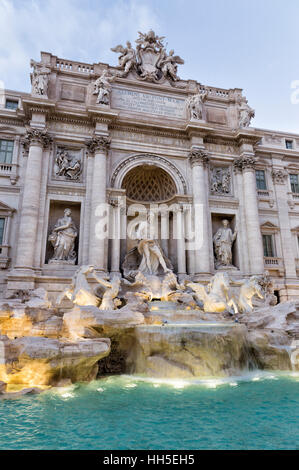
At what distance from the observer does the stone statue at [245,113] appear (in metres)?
19.3

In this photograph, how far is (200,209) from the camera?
17.1 metres

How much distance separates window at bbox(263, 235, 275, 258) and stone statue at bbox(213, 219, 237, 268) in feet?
8.87

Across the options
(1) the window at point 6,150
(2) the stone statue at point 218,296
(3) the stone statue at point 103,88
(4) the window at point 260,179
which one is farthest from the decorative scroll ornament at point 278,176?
(1) the window at point 6,150

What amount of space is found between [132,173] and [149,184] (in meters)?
1.51

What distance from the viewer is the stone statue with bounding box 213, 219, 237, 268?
1752 centimetres

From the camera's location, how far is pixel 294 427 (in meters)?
5.07

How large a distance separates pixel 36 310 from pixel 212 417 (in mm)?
6426

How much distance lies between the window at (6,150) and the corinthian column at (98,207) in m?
4.27

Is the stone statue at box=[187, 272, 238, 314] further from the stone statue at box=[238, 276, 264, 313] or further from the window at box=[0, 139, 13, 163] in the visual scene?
the window at box=[0, 139, 13, 163]

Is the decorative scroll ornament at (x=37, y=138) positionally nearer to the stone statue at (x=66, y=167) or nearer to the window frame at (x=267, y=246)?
the stone statue at (x=66, y=167)

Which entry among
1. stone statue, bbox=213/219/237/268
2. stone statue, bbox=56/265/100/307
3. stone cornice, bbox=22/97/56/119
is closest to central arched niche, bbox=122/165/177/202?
stone statue, bbox=213/219/237/268

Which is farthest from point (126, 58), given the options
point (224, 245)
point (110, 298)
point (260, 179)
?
point (110, 298)

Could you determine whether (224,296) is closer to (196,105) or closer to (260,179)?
(260,179)
